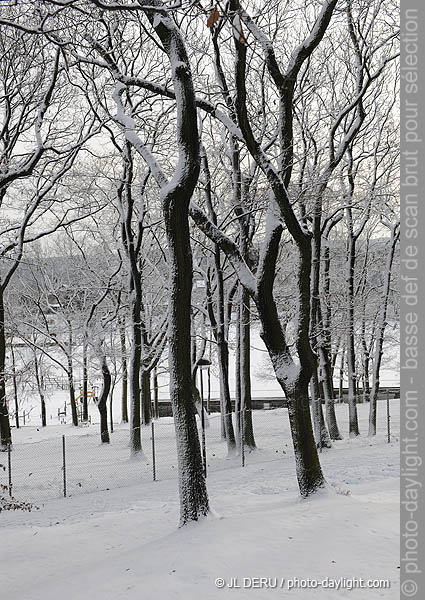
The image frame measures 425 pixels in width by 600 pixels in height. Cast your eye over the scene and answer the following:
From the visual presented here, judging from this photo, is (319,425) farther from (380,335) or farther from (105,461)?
(105,461)

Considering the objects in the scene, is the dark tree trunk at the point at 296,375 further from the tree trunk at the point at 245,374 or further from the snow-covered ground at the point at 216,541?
the tree trunk at the point at 245,374

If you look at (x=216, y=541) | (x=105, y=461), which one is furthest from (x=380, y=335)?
(x=216, y=541)

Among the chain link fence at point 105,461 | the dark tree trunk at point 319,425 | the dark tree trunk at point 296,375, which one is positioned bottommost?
the chain link fence at point 105,461

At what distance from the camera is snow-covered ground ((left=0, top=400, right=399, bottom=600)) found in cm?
569

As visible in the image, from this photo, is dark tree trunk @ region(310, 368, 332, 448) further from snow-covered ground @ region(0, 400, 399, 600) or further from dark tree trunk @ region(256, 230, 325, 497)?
dark tree trunk @ region(256, 230, 325, 497)

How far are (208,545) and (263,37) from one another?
7.04m

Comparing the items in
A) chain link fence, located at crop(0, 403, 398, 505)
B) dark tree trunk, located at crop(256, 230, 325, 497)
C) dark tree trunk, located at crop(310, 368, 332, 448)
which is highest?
dark tree trunk, located at crop(256, 230, 325, 497)

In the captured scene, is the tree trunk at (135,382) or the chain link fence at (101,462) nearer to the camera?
the chain link fence at (101,462)

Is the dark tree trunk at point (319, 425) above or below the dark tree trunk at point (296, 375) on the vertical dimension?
below

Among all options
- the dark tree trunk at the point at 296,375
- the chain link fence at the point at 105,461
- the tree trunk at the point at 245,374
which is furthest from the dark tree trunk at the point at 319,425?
the dark tree trunk at the point at 296,375

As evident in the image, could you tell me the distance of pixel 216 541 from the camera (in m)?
6.92

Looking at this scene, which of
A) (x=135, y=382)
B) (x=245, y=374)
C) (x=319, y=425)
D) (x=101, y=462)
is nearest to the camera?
(x=319, y=425)

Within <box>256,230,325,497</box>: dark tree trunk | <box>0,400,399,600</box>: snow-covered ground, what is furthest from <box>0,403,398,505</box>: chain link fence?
<box>256,230,325,497</box>: dark tree trunk

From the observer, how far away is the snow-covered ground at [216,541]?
569cm
